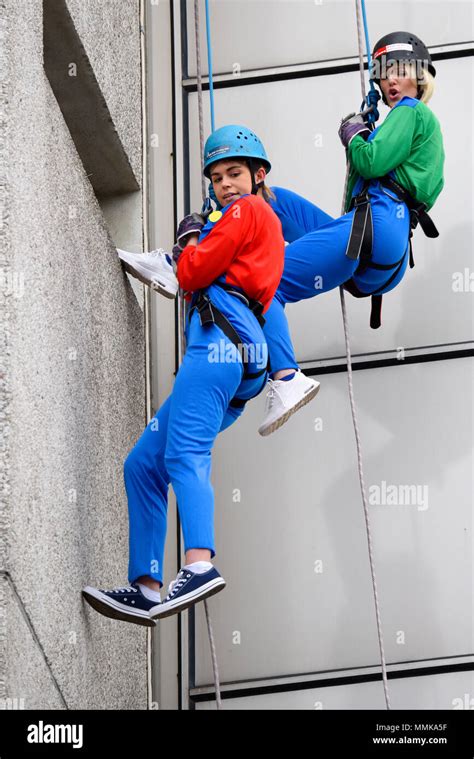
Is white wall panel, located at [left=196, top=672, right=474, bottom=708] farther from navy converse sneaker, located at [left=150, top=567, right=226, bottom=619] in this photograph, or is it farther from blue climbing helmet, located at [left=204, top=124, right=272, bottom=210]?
blue climbing helmet, located at [left=204, top=124, right=272, bottom=210]

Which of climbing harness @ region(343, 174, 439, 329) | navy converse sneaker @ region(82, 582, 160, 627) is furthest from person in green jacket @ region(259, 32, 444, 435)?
navy converse sneaker @ region(82, 582, 160, 627)

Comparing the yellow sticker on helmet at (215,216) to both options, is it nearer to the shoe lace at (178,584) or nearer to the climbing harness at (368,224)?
the climbing harness at (368,224)

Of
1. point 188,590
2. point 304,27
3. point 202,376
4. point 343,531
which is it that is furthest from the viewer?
point 304,27

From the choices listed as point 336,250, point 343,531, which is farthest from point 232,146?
point 343,531

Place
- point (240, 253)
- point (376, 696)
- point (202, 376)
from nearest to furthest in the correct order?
point (202, 376) < point (240, 253) < point (376, 696)

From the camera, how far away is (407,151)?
17.2ft

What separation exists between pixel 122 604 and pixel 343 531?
180 cm

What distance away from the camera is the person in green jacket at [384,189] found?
522 centimetres

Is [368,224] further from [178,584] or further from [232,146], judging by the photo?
[178,584]

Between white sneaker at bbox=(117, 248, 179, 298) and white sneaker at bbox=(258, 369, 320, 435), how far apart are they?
70cm

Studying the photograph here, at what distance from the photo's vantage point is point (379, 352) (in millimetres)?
6348

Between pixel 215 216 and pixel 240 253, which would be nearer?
pixel 240 253

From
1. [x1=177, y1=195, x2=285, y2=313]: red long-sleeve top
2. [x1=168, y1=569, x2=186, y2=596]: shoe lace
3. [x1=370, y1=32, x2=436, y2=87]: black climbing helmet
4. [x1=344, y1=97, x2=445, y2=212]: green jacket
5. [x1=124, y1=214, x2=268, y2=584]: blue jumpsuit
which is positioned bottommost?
[x1=168, y1=569, x2=186, y2=596]: shoe lace

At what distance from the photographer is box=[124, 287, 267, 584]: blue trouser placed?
438 cm
